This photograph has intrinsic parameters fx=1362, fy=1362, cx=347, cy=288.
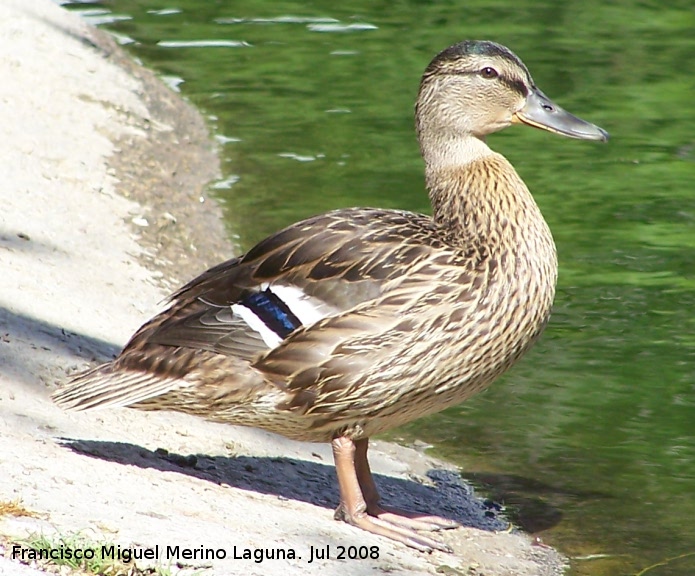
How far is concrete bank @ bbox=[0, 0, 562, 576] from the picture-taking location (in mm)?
4711

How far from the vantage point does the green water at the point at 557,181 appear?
6426 millimetres

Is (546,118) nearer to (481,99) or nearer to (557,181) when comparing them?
(481,99)

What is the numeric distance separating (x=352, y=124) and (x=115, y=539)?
24.2 ft

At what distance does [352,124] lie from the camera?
11359 millimetres

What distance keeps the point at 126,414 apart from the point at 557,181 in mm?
4897

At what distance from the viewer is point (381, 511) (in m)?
5.64

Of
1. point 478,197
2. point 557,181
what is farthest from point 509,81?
point 557,181

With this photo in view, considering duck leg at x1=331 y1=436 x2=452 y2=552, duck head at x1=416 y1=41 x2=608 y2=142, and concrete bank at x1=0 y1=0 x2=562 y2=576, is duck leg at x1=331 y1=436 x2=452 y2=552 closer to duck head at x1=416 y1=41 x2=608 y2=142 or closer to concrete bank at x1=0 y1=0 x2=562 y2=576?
concrete bank at x1=0 y1=0 x2=562 y2=576

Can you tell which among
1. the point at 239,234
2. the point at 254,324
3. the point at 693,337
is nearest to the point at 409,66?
the point at 239,234

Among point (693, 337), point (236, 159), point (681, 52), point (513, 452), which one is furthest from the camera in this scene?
point (681, 52)

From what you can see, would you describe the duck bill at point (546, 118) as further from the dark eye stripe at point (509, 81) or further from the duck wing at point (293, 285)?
the duck wing at point (293, 285)

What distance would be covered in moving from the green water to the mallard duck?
3.28 ft

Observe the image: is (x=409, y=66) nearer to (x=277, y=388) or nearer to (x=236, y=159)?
(x=236, y=159)

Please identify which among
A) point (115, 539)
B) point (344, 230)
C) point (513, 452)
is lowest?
point (513, 452)
